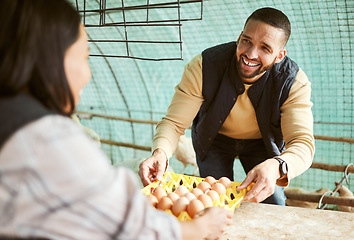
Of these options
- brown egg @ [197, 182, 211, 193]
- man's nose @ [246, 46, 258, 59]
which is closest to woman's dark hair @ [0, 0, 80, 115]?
brown egg @ [197, 182, 211, 193]

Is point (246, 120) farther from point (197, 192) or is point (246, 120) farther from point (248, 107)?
point (197, 192)

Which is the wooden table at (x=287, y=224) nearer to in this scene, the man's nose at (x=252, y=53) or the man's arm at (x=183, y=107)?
the man's arm at (x=183, y=107)

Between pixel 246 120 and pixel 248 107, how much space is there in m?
0.09

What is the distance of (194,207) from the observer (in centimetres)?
143

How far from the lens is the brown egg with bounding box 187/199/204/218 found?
1426 mm

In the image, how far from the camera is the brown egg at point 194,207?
1426mm

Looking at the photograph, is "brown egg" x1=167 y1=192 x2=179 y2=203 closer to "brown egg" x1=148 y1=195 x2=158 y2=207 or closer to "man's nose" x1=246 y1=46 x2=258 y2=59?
"brown egg" x1=148 y1=195 x2=158 y2=207

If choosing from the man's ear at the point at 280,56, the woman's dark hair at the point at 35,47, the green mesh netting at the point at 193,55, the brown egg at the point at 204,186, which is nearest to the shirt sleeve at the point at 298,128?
the man's ear at the point at 280,56

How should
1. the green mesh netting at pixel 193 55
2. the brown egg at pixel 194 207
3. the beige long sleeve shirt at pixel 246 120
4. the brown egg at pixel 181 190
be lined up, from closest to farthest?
the brown egg at pixel 194 207 < the brown egg at pixel 181 190 < the beige long sleeve shirt at pixel 246 120 < the green mesh netting at pixel 193 55

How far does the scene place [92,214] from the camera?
2.63 feet

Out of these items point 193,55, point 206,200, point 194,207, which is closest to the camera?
point 194,207

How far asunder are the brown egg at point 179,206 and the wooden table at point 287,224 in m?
0.23

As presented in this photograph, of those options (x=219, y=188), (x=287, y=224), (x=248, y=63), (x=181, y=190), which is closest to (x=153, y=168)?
(x=181, y=190)

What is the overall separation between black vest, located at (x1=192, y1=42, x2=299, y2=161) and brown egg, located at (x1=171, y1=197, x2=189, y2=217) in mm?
860
